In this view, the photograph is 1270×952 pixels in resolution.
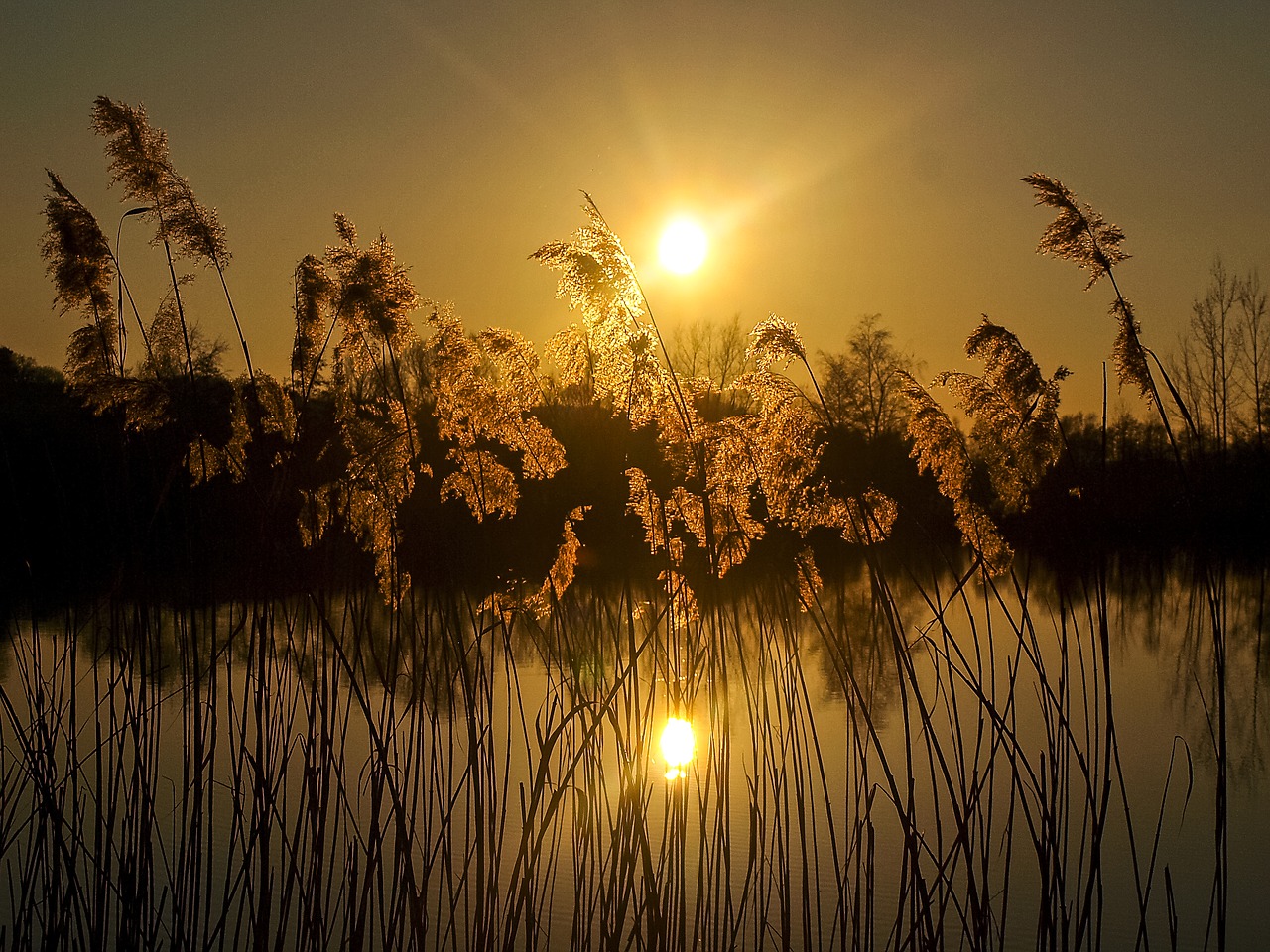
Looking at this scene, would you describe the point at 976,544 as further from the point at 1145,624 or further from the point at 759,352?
the point at 1145,624

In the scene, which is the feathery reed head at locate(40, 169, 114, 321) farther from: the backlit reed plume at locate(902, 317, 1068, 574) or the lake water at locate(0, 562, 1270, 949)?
the backlit reed plume at locate(902, 317, 1068, 574)

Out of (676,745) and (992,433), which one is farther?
(992,433)

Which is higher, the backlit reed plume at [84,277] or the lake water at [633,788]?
the backlit reed plume at [84,277]

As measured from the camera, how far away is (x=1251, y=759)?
10.1 m

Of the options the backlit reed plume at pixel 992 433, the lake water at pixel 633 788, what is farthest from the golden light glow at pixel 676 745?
the backlit reed plume at pixel 992 433

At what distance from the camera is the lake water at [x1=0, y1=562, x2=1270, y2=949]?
10.5ft

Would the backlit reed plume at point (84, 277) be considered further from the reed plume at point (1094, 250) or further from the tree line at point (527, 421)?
the reed plume at point (1094, 250)

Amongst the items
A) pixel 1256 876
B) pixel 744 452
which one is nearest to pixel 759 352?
pixel 744 452

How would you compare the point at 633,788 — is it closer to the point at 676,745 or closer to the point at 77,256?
the point at 676,745

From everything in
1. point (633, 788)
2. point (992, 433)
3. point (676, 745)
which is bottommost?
point (633, 788)

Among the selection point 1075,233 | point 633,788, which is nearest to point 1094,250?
point 1075,233

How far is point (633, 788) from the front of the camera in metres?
3.16

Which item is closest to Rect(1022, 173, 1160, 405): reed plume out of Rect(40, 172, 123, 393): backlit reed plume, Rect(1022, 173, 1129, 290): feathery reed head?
Rect(1022, 173, 1129, 290): feathery reed head

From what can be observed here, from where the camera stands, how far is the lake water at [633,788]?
3186 millimetres
